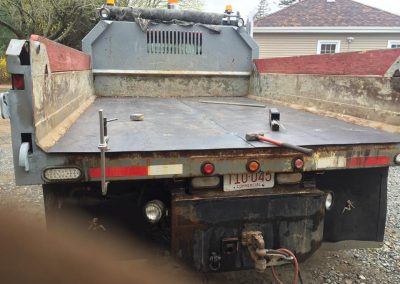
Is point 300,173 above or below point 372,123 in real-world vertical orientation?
below

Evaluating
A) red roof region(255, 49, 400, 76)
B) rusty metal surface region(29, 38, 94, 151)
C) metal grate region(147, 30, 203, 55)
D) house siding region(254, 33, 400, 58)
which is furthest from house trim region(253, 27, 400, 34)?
rusty metal surface region(29, 38, 94, 151)

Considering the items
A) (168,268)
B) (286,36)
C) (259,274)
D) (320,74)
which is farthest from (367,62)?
(286,36)

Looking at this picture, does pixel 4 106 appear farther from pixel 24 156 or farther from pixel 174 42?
pixel 174 42

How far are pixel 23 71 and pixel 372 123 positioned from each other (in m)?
2.49

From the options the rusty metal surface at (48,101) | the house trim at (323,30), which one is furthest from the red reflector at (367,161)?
the house trim at (323,30)

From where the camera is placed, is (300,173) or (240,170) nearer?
(240,170)

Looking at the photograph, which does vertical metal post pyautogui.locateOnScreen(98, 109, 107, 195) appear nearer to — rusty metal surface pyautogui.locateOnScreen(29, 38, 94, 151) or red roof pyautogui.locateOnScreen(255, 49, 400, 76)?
rusty metal surface pyautogui.locateOnScreen(29, 38, 94, 151)

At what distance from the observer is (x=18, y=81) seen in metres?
1.85

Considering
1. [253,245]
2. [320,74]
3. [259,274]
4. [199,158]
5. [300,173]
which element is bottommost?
[259,274]

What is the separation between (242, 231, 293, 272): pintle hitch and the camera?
229 centimetres

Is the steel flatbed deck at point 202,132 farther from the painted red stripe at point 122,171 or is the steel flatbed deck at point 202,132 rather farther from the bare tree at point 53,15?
the bare tree at point 53,15

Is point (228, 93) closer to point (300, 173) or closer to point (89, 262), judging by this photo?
point (300, 173)

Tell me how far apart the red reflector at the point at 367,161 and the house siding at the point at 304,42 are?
17338 millimetres

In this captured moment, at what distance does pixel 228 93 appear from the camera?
6074 millimetres
